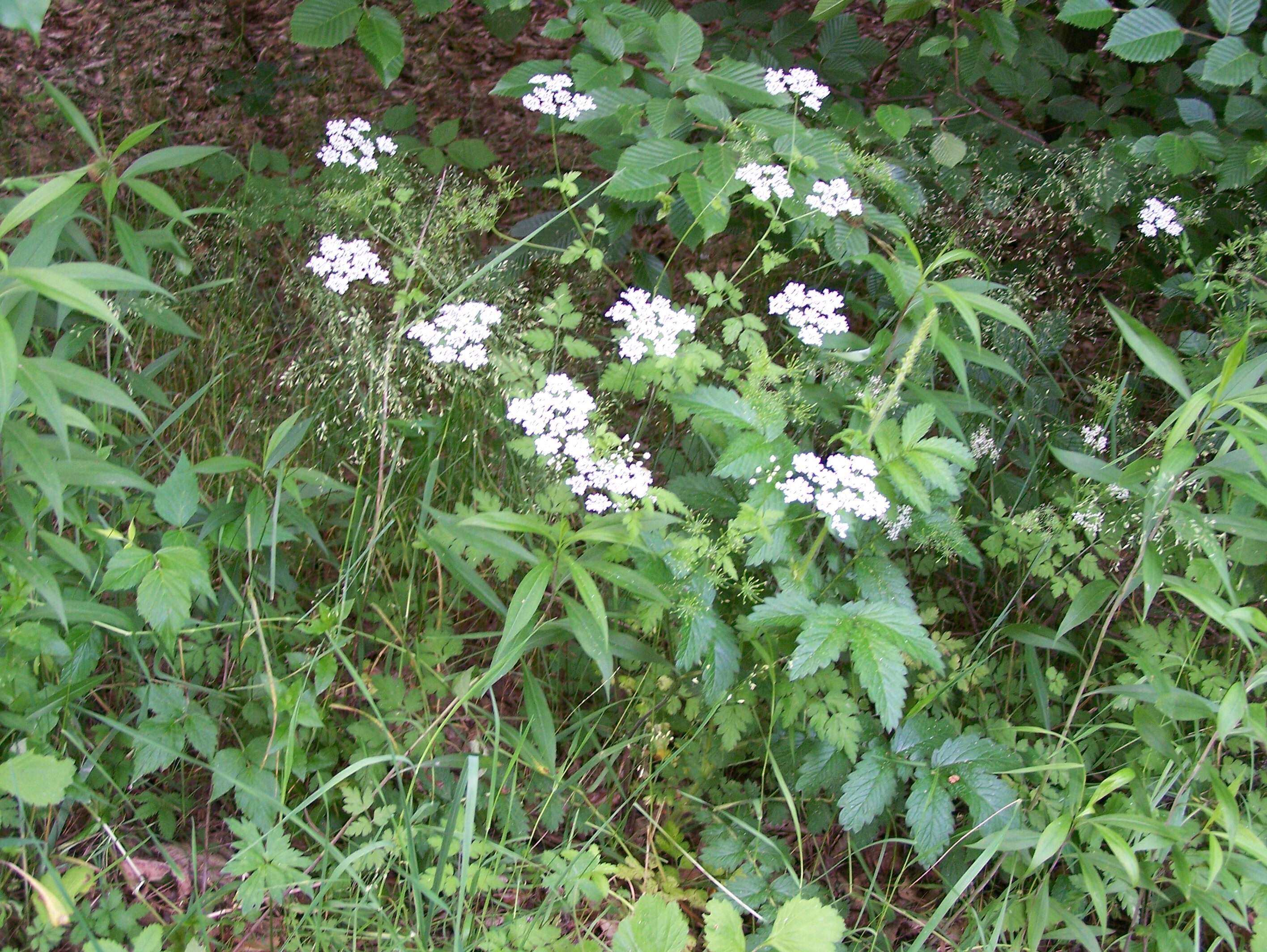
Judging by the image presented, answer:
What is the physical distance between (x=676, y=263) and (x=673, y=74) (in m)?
0.92

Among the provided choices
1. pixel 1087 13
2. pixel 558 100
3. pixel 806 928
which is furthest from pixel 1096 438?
pixel 558 100

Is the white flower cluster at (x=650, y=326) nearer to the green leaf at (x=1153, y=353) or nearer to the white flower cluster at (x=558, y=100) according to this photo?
the white flower cluster at (x=558, y=100)

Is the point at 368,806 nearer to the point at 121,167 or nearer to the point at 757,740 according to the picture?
the point at 757,740

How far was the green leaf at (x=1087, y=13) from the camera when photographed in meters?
2.04

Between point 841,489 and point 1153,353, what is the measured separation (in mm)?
654

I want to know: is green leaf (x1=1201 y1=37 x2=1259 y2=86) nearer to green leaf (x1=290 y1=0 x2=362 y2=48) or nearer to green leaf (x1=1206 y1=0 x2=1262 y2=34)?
green leaf (x1=1206 y1=0 x2=1262 y2=34)

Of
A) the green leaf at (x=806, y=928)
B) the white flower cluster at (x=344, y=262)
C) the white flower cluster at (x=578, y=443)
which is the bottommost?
the green leaf at (x=806, y=928)

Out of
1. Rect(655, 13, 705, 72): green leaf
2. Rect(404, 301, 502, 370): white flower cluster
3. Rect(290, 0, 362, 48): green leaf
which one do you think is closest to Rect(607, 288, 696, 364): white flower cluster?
Rect(404, 301, 502, 370): white flower cluster

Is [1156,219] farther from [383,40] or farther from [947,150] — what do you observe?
[383,40]

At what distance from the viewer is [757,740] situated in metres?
1.86

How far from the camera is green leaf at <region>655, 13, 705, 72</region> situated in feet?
6.61

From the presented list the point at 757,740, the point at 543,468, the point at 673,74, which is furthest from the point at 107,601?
the point at 673,74

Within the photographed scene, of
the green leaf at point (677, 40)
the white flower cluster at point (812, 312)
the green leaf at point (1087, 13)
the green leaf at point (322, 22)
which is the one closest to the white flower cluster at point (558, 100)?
the green leaf at point (677, 40)

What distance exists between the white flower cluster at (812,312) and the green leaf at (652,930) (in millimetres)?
1021
